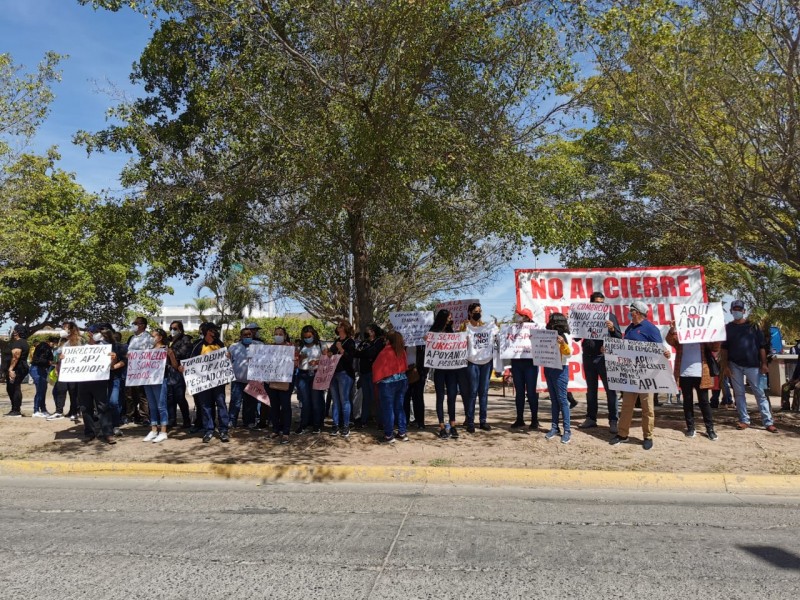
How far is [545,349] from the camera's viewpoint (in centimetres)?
926

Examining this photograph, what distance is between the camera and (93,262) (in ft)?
95.9

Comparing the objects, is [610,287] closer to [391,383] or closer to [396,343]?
[396,343]

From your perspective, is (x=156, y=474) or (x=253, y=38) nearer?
(x=156, y=474)

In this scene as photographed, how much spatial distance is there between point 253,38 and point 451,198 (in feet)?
13.6

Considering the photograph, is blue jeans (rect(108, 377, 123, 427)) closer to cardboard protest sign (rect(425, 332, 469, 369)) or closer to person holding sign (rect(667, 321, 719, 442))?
cardboard protest sign (rect(425, 332, 469, 369))

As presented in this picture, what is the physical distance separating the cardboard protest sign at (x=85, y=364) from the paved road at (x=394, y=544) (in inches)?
89.2

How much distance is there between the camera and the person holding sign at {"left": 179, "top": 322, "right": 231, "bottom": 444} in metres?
9.65

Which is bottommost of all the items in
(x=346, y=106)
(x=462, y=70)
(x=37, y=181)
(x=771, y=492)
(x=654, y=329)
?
(x=771, y=492)

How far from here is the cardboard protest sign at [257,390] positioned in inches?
395

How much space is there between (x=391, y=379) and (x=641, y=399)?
11.0 ft

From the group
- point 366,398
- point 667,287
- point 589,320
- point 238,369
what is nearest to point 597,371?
point 589,320

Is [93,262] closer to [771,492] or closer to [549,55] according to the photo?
[549,55]

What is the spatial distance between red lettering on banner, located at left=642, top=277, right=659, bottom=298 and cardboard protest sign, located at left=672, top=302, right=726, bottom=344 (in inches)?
67.7

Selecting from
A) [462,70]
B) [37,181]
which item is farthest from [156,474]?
[37,181]
